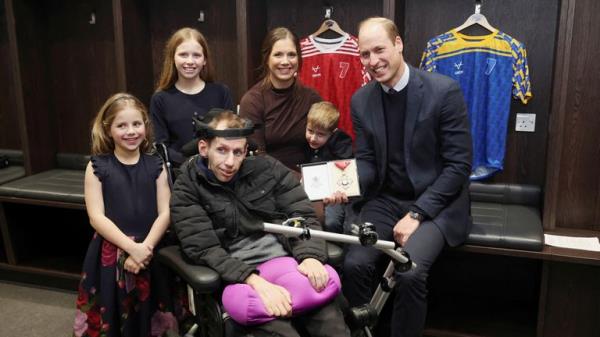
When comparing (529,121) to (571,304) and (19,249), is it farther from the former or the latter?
(19,249)

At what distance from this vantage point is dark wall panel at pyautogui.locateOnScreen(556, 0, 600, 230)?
2490mm

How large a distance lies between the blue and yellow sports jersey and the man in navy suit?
0.74 metres

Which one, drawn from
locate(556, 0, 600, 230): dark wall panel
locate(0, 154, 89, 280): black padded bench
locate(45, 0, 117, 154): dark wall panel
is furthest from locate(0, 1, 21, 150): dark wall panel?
locate(556, 0, 600, 230): dark wall panel

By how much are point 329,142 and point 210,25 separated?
1.42 m

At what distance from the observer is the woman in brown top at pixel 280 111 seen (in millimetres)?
2598

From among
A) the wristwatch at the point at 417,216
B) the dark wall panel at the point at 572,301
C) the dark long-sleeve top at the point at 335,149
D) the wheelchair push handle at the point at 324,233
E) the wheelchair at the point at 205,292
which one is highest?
the dark long-sleeve top at the point at 335,149

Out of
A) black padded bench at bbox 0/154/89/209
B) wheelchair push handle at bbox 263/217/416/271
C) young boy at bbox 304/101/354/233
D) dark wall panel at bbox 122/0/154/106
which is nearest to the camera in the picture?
wheelchair push handle at bbox 263/217/416/271

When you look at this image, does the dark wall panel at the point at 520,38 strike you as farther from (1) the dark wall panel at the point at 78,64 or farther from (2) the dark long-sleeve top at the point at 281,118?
(1) the dark wall panel at the point at 78,64

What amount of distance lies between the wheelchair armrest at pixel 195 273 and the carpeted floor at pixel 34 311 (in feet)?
3.95

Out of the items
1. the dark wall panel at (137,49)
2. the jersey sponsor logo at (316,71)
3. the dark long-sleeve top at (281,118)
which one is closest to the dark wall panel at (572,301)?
the dark long-sleeve top at (281,118)

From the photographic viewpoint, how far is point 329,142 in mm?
2539

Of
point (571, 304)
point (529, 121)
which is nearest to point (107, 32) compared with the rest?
point (529, 121)

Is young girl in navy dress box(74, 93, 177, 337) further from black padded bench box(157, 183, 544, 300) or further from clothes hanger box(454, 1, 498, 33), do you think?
clothes hanger box(454, 1, 498, 33)

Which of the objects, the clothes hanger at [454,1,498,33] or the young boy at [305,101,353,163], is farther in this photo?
the clothes hanger at [454,1,498,33]
